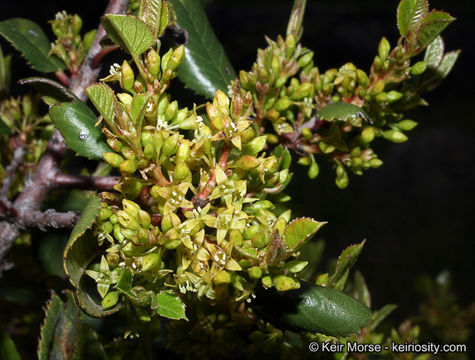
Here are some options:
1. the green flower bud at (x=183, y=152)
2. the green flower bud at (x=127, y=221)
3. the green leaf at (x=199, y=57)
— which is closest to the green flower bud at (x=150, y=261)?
the green flower bud at (x=127, y=221)

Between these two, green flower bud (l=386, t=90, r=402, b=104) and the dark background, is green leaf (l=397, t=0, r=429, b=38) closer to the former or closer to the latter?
green flower bud (l=386, t=90, r=402, b=104)

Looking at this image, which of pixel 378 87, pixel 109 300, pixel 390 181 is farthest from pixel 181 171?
pixel 390 181

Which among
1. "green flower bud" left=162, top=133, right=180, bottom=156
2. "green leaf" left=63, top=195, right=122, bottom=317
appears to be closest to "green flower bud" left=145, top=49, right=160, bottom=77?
"green flower bud" left=162, top=133, right=180, bottom=156

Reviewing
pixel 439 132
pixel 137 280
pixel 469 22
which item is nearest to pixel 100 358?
pixel 137 280

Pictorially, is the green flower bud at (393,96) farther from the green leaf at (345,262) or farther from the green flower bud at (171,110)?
the green flower bud at (171,110)

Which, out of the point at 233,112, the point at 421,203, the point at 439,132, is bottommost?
the point at 421,203

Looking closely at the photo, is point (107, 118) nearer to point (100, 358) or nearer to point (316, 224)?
point (316, 224)
